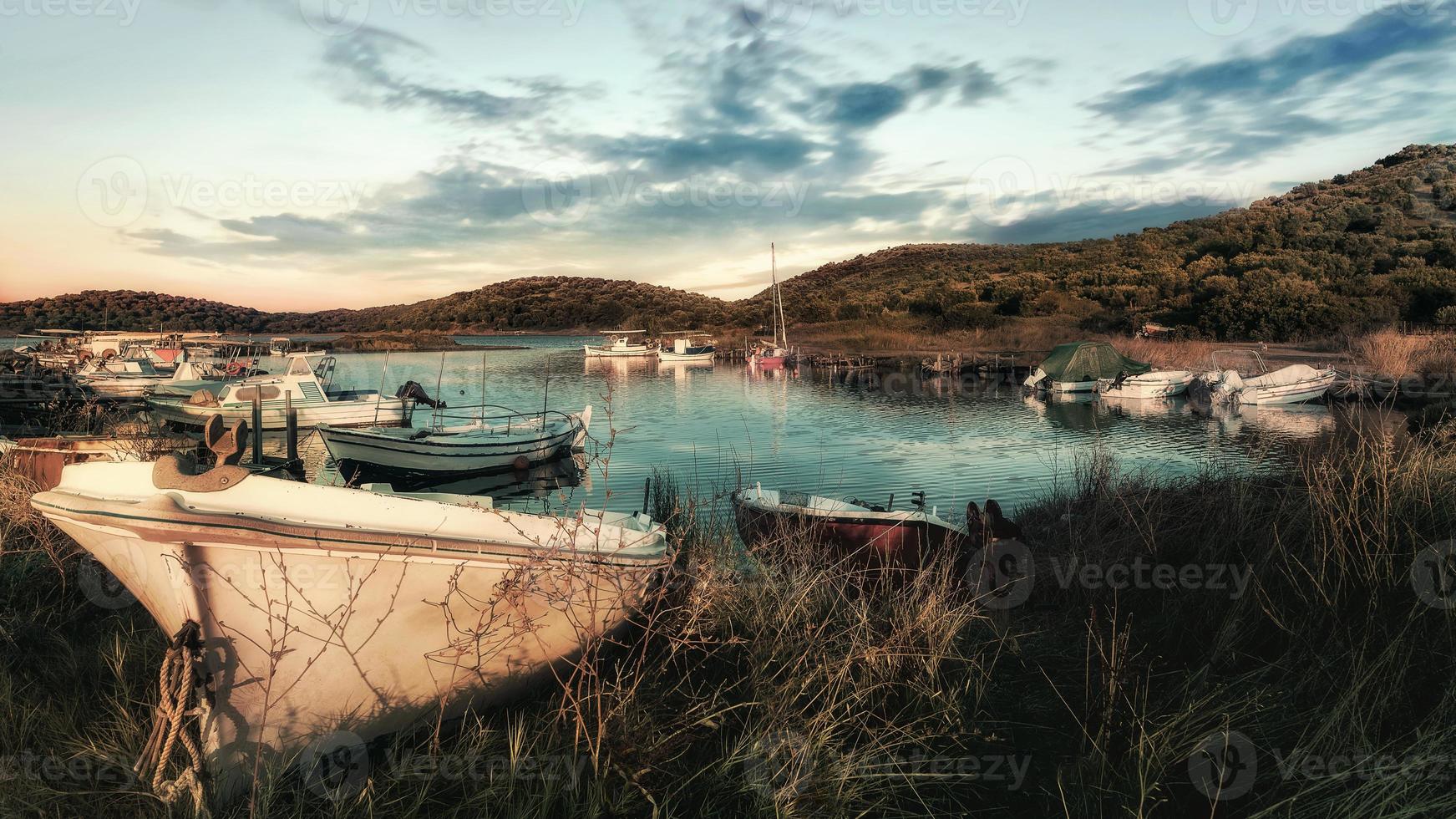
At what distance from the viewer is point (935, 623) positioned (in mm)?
5051

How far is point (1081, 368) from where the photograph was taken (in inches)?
1351

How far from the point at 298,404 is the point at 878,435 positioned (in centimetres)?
1638

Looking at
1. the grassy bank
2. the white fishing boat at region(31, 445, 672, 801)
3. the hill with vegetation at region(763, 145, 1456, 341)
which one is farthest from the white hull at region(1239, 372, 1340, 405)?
the white fishing boat at region(31, 445, 672, 801)

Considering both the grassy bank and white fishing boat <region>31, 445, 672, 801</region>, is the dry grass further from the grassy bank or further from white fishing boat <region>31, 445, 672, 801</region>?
white fishing boat <region>31, 445, 672, 801</region>

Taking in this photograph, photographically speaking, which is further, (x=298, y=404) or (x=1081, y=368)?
(x=1081, y=368)

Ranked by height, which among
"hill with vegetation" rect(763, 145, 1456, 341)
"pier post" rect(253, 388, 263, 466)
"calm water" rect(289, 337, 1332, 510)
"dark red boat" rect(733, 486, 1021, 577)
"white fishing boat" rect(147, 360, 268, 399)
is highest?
"hill with vegetation" rect(763, 145, 1456, 341)

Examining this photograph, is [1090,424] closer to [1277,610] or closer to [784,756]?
[1277,610]

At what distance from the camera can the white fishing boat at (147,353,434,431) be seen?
70.4 ft

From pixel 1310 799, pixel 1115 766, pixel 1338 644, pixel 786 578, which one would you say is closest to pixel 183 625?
pixel 786 578

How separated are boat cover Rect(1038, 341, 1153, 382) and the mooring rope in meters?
34.8

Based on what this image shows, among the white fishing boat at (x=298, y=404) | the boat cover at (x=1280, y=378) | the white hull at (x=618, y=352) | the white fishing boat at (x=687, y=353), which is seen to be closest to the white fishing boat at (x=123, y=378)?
the white fishing boat at (x=298, y=404)

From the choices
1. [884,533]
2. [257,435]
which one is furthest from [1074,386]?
[257,435]

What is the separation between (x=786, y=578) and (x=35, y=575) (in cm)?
613

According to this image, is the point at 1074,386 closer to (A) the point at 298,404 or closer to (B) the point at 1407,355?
(B) the point at 1407,355
